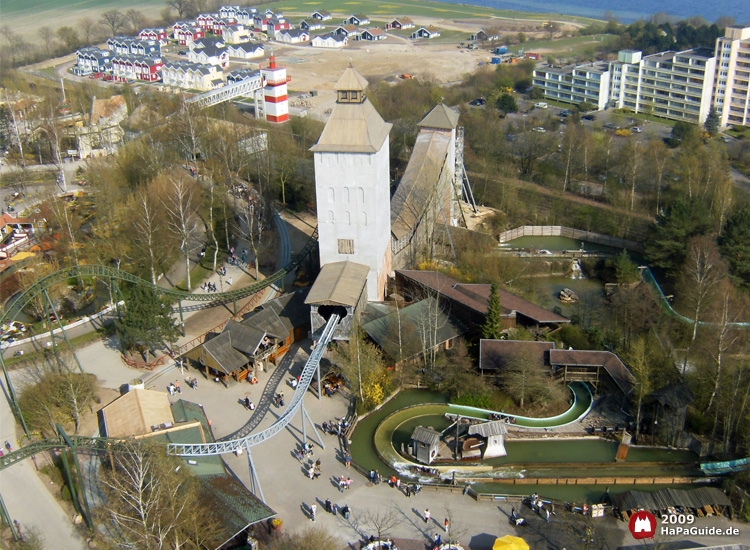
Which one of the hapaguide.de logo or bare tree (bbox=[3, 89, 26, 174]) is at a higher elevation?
bare tree (bbox=[3, 89, 26, 174])

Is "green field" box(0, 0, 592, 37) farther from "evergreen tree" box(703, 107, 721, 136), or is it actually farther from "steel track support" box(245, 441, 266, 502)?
"steel track support" box(245, 441, 266, 502)

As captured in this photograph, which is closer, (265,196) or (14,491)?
(14,491)

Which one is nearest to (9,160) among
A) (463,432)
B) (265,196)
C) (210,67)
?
(265,196)

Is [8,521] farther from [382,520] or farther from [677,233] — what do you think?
[677,233]

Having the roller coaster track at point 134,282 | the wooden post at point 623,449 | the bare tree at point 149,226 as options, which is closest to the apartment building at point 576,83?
the roller coaster track at point 134,282

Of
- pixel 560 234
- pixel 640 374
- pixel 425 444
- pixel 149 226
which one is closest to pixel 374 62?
pixel 560 234

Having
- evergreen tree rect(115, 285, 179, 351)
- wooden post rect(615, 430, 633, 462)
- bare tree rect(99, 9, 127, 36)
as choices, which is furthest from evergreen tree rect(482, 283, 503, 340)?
bare tree rect(99, 9, 127, 36)

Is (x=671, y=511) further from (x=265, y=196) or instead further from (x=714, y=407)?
(x=265, y=196)
